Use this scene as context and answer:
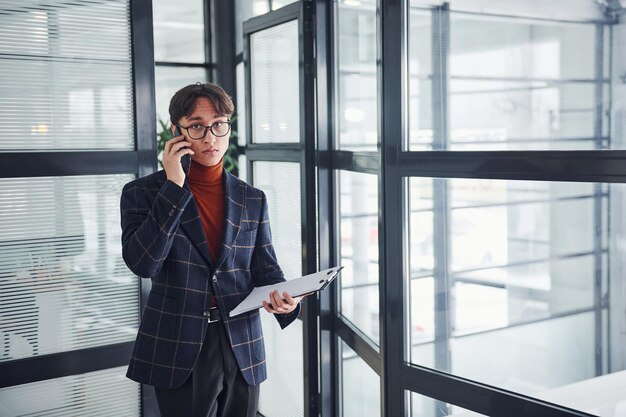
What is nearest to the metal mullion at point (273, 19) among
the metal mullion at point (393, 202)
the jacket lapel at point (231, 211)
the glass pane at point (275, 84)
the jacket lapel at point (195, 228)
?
the glass pane at point (275, 84)

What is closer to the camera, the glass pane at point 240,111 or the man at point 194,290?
the man at point 194,290

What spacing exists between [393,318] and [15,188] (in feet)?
5.04

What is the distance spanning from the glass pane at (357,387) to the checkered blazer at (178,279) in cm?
73

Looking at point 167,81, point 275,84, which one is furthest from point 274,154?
point 167,81

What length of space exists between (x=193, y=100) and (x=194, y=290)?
1.83ft

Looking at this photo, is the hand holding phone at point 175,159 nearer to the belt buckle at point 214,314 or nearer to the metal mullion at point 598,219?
the belt buckle at point 214,314

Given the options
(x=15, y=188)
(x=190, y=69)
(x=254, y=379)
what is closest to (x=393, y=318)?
(x=254, y=379)

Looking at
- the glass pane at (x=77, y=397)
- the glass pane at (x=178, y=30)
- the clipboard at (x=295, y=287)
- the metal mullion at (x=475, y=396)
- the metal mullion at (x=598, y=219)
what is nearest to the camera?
the metal mullion at (x=598, y=219)

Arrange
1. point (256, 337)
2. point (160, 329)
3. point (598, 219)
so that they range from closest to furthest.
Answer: point (598, 219), point (160, 329), point (256, 337)

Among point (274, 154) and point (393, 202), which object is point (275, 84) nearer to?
point (274, 154)

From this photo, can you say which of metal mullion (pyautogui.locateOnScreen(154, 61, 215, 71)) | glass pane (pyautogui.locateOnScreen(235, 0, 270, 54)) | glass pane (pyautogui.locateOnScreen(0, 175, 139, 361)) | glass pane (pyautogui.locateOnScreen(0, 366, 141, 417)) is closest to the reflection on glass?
glass pane (pyautogui.locateOnScreen(0, 175, 139, 361))

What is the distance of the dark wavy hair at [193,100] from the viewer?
2.12m

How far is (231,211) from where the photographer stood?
7.22 ft

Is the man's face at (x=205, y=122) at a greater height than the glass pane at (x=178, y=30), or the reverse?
the glass pane at (x=178, y=30)
